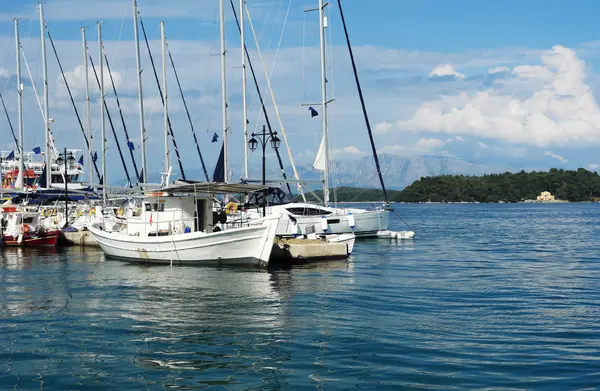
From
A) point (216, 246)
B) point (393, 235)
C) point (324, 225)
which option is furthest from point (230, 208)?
point (216, 246)

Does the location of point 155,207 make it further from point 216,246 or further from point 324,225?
point 324,225

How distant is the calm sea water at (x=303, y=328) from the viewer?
14.2m

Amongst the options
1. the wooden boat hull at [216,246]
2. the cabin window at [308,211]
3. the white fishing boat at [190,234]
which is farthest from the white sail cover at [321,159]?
the wooden boat hull at [216,246]

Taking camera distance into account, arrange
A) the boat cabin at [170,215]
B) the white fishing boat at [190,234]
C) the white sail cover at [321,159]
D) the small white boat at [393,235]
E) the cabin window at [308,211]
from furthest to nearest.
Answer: the small white boat at [393,235], the white sail cover at [321,159], the cabin window at [308,211], the boat cabin at [170,215], the white fishing boat at [190,234]

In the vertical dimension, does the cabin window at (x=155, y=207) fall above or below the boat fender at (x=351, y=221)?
above

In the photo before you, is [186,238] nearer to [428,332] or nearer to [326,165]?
[428,332]

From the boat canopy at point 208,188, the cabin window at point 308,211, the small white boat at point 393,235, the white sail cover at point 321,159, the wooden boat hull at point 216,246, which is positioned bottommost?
the small white boat at point 393,235

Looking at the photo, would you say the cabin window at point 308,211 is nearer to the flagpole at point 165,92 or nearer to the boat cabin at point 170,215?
the flagpole at point 165,92

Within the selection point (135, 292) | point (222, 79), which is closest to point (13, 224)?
point (222, 79)

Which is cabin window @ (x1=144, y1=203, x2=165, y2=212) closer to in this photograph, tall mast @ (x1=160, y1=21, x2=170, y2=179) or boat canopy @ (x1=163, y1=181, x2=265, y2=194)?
boat canopy @ (x1=163, y1=181, x2=265, y2=194)

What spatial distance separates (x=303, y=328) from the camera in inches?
730

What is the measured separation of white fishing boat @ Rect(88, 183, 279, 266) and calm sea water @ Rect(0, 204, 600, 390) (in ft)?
3.70

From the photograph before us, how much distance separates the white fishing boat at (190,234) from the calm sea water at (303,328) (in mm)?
1128

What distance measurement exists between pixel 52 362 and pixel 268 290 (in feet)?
34.9
